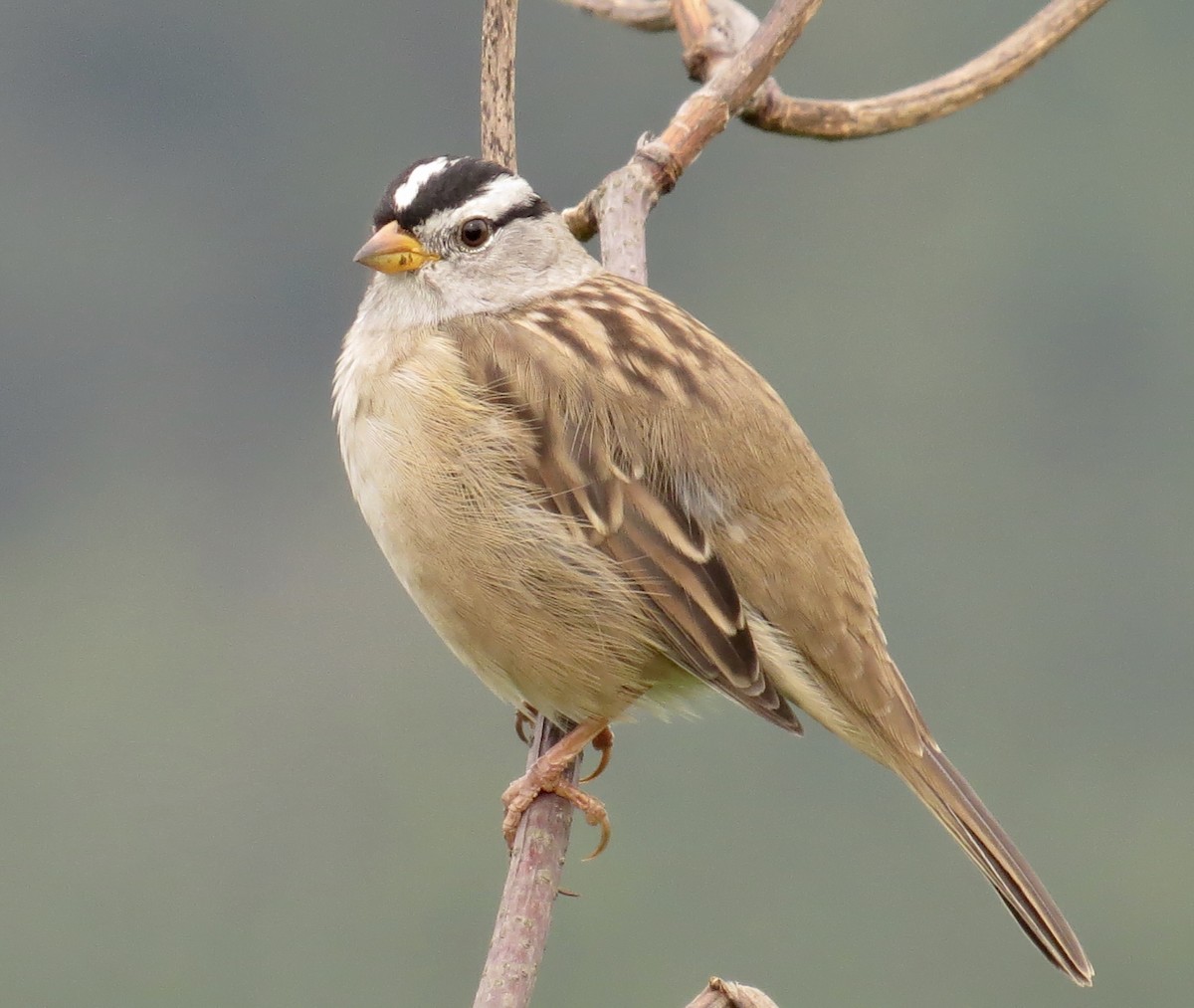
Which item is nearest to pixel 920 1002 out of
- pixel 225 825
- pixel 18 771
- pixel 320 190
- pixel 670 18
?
pixel 225 825

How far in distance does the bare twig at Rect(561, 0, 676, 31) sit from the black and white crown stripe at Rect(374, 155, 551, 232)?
89 cm

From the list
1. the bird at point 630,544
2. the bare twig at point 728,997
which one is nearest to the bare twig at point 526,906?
the bird at point 630,544

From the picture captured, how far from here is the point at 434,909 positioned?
23.8m

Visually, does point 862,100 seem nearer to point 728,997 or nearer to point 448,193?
point 448,193

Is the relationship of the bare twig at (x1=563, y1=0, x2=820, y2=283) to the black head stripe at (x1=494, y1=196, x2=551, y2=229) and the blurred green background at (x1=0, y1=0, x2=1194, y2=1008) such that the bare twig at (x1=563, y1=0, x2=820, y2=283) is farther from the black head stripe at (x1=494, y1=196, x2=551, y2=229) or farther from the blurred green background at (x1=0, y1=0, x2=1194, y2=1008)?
the blurred green background at (x1=0, y1=0, x2=1194, y2=1008)

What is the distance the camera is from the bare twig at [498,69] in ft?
16.9

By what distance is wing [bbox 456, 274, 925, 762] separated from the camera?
15.9 ft

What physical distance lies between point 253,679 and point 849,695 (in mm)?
28876

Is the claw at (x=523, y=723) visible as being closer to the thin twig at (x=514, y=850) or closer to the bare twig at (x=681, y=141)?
the thin twig at (x=514, y=850)

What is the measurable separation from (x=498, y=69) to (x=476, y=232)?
45cm

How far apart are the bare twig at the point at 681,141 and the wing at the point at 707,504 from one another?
1.42 feet

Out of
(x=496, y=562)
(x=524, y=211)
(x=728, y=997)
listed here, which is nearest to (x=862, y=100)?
(x=524, y=211)

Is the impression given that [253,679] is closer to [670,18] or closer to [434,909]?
[434,909]

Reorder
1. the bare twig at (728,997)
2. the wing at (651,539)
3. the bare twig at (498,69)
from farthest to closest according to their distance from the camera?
the bare twig at (498,69) → the wing at (651,539) → the bare twig at (728,997)
